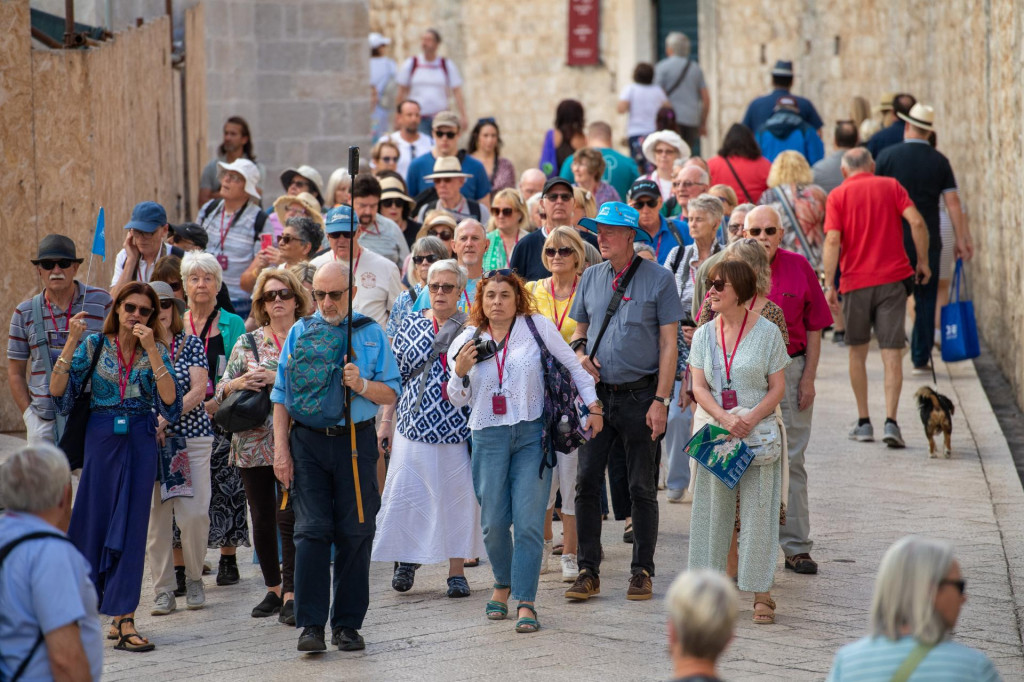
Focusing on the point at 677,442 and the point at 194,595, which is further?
the point at 677,442

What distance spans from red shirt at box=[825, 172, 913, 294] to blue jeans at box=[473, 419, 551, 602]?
4563 mm

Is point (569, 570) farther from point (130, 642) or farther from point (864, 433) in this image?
point (864, 433)

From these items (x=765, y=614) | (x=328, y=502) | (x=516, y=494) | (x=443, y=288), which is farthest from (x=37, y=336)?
(x=765, y=614)

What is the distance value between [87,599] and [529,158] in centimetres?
Answer: 2214

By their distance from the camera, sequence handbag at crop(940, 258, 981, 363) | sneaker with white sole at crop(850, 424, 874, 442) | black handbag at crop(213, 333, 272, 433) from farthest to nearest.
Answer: handbag at crop(940, 258, 981, 363), sneaker with white sole at crop(850, 424, 874, 442), black handbag at crop(213, 333, 272, 433)

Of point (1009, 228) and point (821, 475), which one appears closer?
point (821, 475)

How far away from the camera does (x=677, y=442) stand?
9.88 metres

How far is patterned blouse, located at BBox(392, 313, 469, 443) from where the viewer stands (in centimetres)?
821

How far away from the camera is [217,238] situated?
1095cm

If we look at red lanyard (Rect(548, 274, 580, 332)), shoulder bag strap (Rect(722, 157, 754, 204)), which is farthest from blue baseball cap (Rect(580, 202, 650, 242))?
shoulder bag strap (Rect(722, 157, 754, 204))

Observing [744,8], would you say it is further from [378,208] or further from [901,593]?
[901,593]

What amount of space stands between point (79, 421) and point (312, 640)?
1585 millimetres

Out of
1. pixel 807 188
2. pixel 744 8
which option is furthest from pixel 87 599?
pixel 744 8

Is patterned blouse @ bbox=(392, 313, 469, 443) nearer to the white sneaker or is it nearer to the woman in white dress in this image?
the woman in white dress
